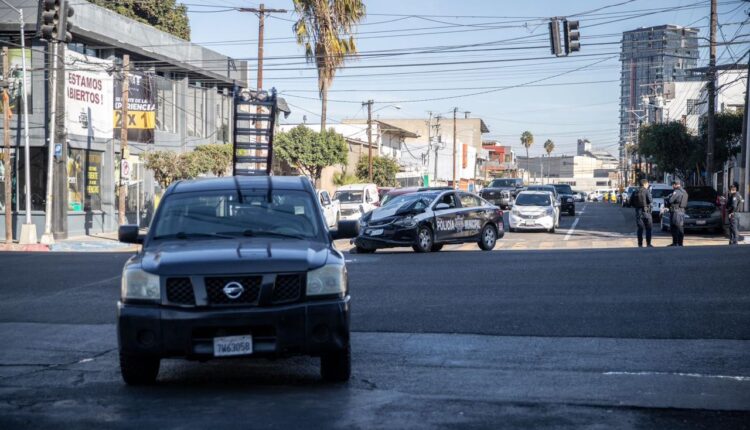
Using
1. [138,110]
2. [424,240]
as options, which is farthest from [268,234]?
[138,110]

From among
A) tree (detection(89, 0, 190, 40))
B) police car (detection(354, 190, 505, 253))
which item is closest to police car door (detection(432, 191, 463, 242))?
police car (detection(354, 190, 505, 253))

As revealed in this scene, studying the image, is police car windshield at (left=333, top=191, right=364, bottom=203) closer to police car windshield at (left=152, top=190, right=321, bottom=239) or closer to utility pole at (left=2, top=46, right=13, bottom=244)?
utility pole at (left=2, top=46, right=13, bottom=244)

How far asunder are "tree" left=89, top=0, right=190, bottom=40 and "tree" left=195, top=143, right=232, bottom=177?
22.6m

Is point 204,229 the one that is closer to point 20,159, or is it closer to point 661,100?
point 20,159

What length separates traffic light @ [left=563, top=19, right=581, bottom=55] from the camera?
1073 inches

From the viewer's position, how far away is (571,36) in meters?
27.4

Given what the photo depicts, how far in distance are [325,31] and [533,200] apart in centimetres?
1502

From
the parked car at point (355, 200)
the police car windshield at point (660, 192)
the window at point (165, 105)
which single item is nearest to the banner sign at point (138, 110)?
the window at point (165, 105)

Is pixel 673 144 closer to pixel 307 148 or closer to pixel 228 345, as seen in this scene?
pixel 307 148

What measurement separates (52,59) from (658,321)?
29.0 meters

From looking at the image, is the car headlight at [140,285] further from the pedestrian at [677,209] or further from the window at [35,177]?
the window at [35,177]

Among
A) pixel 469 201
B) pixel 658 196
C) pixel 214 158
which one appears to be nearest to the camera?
pixel 469 201

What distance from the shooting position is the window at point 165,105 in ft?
145

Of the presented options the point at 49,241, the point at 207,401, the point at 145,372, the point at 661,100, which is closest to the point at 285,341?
the point at 207,401
